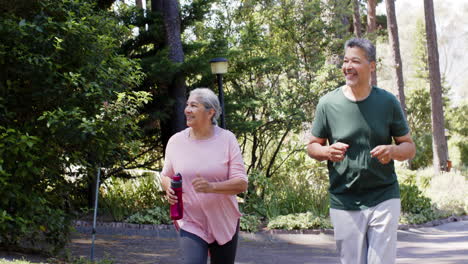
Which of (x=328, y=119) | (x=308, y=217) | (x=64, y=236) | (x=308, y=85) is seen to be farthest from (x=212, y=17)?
(x=328, y=119)

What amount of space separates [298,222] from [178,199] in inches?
360

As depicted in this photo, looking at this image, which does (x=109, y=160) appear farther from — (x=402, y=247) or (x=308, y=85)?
(x=308, y=85)

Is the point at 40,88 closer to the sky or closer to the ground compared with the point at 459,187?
closer to the sky

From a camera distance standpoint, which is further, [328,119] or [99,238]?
[99,238]

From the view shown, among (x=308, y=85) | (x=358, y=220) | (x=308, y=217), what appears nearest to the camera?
(x=358, y=220)

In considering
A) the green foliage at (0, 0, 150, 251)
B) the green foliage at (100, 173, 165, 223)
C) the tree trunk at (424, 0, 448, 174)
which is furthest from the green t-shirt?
the tree trunk at (424, 0, 448, 174)

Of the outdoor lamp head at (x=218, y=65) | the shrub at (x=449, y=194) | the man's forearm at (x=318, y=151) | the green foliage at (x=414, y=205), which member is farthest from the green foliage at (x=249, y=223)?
the man's forearm at (x=318, y=151)

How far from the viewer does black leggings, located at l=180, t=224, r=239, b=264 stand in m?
4.09

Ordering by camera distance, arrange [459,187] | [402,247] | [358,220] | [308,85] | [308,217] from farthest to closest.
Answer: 1. [459,187]
2. [308,85]
3. [308,217]
4. [402,247]
5. [358,220]

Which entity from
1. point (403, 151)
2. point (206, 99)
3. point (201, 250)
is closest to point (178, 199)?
point (201, 250)

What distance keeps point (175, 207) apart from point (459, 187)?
1726 centimetres

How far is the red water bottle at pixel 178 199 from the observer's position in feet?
13.1

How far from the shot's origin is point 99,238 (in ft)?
39.7

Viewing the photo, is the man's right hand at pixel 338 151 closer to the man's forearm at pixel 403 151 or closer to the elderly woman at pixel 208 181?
the man's forearm at pixel 403 151
